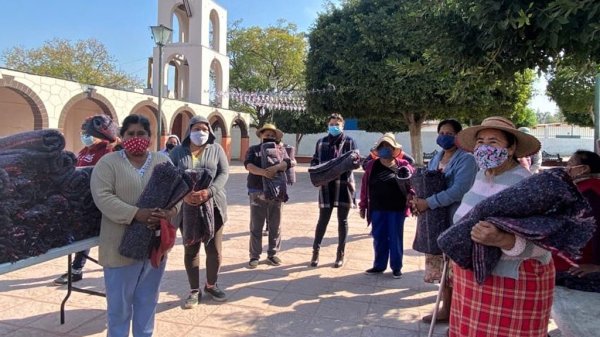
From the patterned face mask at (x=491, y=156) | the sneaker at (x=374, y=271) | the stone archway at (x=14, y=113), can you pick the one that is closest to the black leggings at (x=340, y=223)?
the sneaker at (x=374, y=271)

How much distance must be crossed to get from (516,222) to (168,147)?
587cm

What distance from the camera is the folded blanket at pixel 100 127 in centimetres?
367

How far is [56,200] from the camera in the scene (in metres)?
2.58

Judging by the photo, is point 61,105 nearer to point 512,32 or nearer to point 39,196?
point 39,196

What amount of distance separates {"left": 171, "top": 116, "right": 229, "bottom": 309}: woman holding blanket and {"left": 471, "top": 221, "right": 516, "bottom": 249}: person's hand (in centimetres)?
242

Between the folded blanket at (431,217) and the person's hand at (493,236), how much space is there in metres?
1.59

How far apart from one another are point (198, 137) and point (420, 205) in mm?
2052

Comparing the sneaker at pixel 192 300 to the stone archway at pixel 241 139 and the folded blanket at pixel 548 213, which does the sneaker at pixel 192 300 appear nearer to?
the folded blanket at pixel 548 213

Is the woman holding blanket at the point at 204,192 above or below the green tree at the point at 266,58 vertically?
below

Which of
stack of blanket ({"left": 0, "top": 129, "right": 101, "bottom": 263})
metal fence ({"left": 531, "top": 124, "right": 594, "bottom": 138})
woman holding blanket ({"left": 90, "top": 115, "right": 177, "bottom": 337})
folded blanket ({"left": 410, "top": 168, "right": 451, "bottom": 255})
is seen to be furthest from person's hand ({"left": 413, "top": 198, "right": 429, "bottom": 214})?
metal fence ({"left": 531, "top": 124, "right": 594, "bottom": 138})

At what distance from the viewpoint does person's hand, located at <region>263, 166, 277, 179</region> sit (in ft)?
16.9

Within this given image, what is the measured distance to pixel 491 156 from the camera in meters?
2.35

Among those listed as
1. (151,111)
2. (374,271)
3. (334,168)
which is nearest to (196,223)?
(334,168)

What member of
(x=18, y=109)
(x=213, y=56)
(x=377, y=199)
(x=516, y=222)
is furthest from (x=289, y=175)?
(x=213, y=56)
